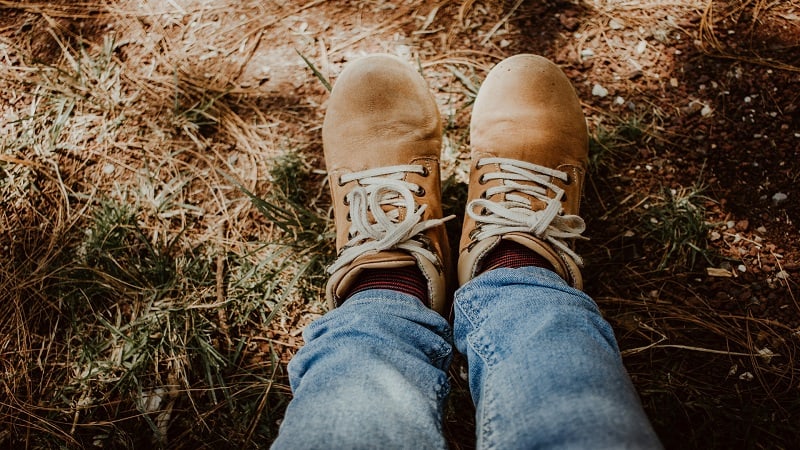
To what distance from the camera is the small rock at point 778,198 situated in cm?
134

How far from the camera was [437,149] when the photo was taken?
57.0 inches

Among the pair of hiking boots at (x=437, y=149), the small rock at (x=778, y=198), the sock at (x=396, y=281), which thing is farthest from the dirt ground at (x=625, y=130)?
the sock at (x=396, y=281)

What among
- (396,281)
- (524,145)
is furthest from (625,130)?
(396,281)

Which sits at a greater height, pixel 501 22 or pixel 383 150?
pixel 501 22

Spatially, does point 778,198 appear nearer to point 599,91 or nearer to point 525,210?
point 599,91

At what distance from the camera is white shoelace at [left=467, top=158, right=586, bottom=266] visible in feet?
3.98

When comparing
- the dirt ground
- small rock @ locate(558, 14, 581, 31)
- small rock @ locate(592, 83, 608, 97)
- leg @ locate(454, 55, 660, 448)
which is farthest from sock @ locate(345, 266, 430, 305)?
small rock @ locate(558, 14, 581, 31)

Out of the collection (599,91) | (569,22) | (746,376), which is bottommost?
(746,376)

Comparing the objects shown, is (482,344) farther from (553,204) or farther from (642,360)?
(642,360)

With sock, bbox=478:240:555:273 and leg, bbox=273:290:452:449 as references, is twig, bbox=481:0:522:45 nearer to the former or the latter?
sock, bbox=478:240:555:273

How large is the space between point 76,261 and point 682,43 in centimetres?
193

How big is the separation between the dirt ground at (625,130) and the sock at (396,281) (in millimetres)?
237

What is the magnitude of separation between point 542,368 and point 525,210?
55 centimetres

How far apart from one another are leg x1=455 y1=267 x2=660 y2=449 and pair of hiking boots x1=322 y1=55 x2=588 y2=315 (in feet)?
0.66
